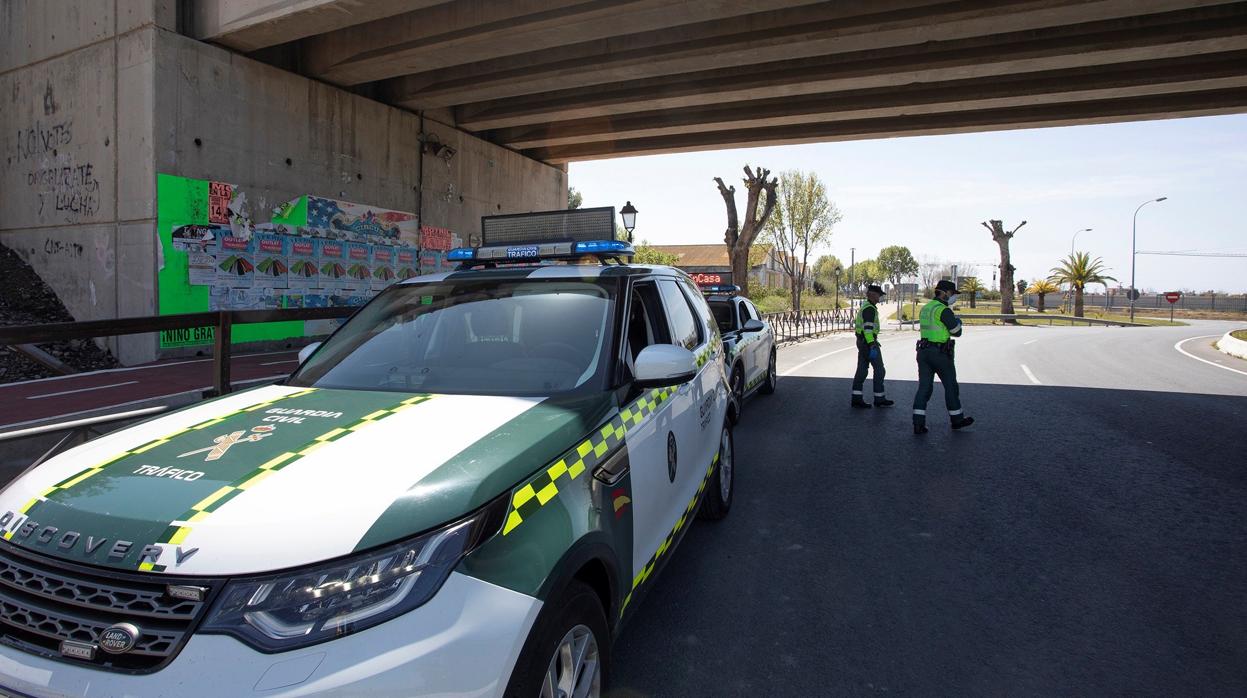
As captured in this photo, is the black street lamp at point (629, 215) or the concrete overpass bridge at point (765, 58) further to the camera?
the black street lamp at point (629, 215)

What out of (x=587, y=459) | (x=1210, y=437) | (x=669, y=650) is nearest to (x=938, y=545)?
(x=669, y=650)

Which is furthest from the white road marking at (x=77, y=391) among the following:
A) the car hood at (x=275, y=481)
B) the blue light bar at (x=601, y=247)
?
the blue light bar at (x=601, y=247)

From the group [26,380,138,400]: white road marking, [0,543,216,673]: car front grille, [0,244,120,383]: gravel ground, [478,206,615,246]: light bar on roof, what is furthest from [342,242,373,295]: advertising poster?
[0,543,216,673]: car front grille

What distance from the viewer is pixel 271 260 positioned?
12594 millimetres

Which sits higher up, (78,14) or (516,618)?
(78,14)

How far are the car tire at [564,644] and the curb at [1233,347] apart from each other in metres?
23.3

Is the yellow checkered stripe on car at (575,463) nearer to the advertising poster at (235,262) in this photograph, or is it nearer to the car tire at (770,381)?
the car tire at (770,381)

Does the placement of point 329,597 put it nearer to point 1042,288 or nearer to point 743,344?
point 743,344

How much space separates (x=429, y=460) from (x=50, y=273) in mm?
13776

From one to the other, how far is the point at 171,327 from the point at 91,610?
4744 mm

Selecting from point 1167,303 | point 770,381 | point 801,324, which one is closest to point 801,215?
point 801,324

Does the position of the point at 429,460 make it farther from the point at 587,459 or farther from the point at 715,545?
the point at 715,545

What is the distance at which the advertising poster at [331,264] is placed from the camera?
13.6 m

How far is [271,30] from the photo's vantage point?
11.1 metres
